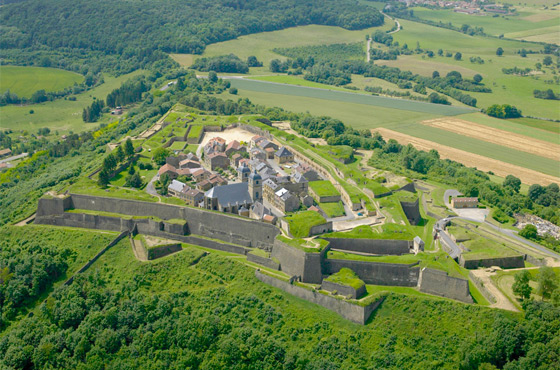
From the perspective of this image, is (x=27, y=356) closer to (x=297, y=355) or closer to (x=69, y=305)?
(x=69, y=305)

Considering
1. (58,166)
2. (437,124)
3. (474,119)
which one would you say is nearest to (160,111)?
(58,166)

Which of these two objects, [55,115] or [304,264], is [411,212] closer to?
[304,264]

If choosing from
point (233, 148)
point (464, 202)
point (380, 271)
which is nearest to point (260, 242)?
point (380, 271)

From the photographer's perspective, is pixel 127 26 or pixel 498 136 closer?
pixel 498 136

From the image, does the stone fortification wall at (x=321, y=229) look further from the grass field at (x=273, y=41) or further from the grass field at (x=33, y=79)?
the grass field at (x=33, y=79)

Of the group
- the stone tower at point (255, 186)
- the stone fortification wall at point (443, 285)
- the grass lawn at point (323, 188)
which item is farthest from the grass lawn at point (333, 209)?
the stone fortification wall at point (443, 285)

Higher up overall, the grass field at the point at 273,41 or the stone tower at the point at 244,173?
the grass field at the point at 273,41
